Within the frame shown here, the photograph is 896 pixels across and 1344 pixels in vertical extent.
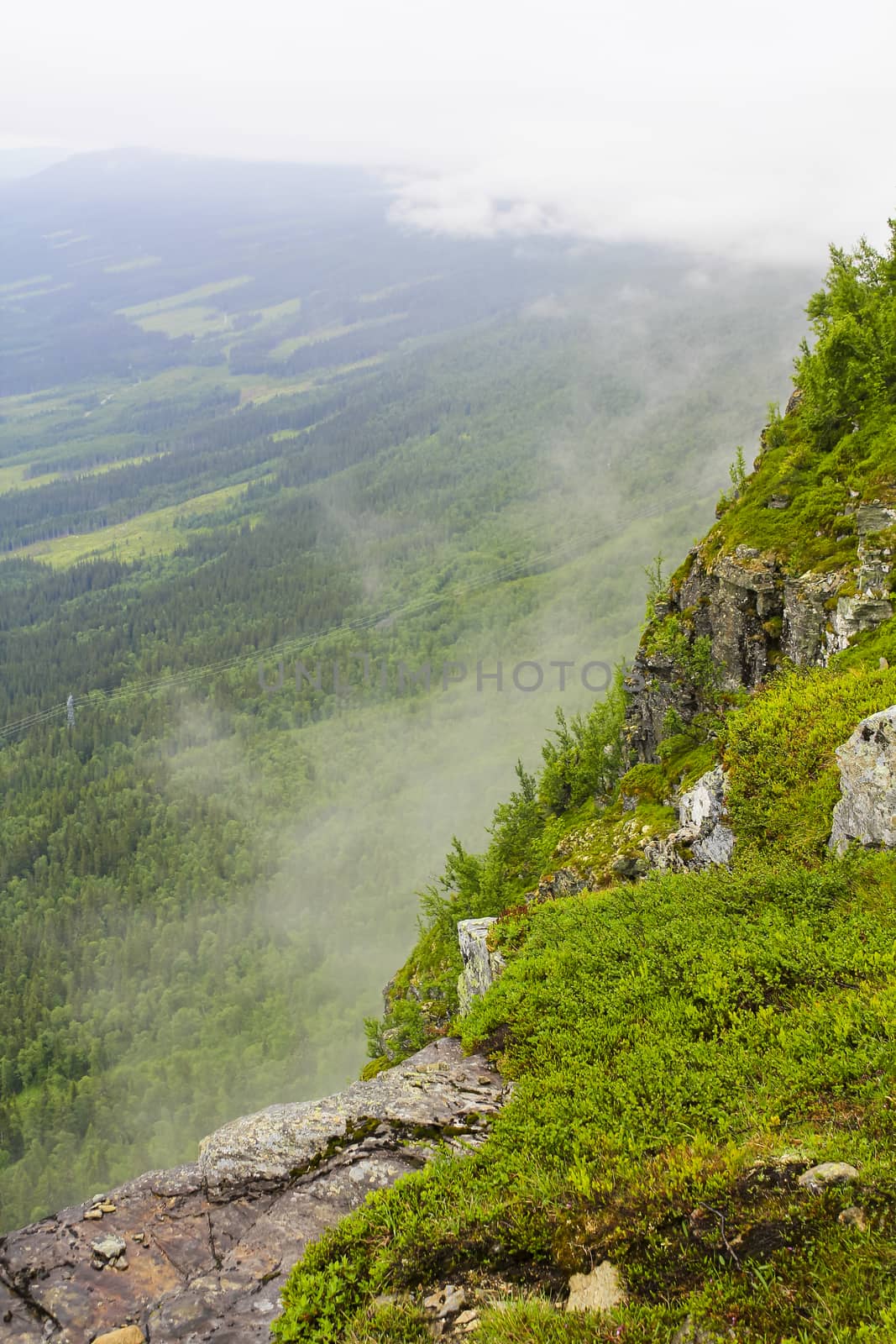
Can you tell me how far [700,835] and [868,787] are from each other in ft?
20.3

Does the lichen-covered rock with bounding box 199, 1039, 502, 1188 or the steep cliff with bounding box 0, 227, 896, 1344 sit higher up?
the steep cliff with bounding box 0, 227, 896, 1344

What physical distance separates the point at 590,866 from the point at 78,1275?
20930 millimetres

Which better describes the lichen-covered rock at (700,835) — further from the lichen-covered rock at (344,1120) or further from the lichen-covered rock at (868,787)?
the lichen-covered rock at (344,1120)

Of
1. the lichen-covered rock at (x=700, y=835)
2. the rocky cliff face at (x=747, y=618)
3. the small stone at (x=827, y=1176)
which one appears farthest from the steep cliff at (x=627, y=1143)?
the rocky cliff face at (x=747, y=618)

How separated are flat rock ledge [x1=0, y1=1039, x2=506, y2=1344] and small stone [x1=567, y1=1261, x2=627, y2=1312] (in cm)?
365

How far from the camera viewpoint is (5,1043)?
120 m

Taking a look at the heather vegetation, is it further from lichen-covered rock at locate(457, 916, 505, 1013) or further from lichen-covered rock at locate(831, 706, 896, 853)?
lichen-covered rock at locate(457, 916, 505, 1013)

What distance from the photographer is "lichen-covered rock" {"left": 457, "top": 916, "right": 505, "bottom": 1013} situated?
18894 millimetres

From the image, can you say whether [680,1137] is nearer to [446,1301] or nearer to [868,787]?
[446,1301]

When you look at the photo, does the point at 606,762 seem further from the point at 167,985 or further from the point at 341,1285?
the point at 167,985

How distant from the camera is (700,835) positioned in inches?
821

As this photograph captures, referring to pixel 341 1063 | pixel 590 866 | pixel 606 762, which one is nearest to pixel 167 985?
pixel 341 1063

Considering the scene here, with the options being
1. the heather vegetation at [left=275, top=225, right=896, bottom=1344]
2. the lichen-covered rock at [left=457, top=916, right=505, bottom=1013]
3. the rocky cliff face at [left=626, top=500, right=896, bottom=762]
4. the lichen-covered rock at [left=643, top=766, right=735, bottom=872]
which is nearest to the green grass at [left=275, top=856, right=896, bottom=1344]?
the heather vegetation at [left=275, top=225, right=896, bottom=1344]

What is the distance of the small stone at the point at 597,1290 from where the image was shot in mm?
7961
